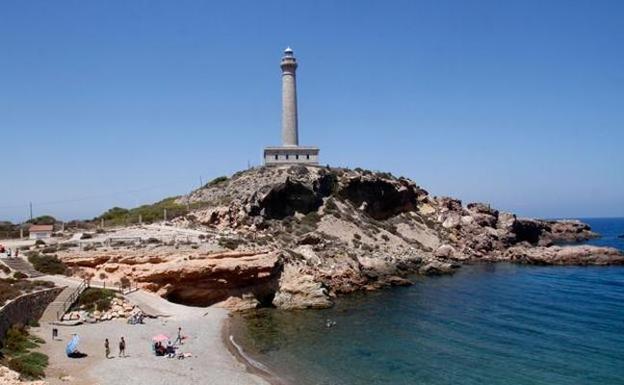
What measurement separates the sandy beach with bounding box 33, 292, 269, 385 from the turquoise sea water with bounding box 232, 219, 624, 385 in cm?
197

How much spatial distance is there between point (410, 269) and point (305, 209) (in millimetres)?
13803

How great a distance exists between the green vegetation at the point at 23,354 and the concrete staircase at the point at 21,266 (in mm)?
9953

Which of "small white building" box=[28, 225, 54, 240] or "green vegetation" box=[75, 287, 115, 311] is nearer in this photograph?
"green vegetation" box=[75, 287, 115, 311]

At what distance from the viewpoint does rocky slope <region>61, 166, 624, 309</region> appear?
38156 millimetres

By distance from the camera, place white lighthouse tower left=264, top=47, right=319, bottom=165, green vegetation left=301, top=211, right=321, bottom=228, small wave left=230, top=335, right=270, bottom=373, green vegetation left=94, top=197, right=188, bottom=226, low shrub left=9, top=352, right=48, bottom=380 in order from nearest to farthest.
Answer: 1. low shrub left=9, top=352, right=48, bottom=380
2. small wave left=230, top=335, right=270, bottom=373
3. green vegetation left=94, top=197, right=188, bottom=226
4. green vegetation left=301, top=211, right=321, bottom=228
5. white lighthouse tower left=264, top=47, right=319, bottom=165

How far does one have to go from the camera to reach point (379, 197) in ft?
242

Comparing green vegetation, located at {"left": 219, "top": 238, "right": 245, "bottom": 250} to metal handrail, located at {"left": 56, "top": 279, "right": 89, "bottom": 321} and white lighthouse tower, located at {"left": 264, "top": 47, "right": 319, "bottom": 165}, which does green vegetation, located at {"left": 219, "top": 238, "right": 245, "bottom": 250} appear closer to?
metal handrail, located at {"left": 56, "top": 279, "right": 89, "bottom": 321}

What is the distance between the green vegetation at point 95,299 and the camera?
104 ft

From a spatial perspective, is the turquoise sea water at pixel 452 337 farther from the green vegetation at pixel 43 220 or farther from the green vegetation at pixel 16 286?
the green vegetation at pixel 43 220

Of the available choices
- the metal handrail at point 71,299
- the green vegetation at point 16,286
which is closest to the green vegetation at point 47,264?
the metal handrail at point 71,299

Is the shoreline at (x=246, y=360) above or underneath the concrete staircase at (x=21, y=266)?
underneath

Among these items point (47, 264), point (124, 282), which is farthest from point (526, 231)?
point (47, 264)

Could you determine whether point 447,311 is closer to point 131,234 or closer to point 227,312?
point 227,312

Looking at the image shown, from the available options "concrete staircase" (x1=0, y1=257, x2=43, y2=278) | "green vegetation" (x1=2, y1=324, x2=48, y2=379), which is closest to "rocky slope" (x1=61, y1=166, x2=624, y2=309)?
"concrete staircase" (x1=0, y1=257, x2=43, y2=278)
